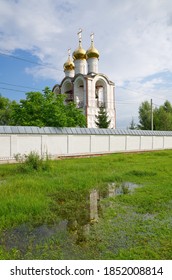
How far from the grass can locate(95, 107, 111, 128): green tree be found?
22.1 meters

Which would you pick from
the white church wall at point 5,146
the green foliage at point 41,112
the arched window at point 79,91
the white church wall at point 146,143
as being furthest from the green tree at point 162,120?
the white church wall at point 5,146

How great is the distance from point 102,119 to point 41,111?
44.2 ft

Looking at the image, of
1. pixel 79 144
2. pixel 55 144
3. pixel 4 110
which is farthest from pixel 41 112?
pixel 4 110

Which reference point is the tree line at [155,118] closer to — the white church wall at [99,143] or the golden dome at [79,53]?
the golden dome at [79,53]

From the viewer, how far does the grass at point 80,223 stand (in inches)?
119

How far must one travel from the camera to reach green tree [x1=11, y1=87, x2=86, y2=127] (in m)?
15.8

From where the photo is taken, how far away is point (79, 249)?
307cm

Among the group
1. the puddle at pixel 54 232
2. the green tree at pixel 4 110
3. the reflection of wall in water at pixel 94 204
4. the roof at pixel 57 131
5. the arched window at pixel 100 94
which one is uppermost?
the arched window at pixel 100 94

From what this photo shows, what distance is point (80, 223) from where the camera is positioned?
4047mm

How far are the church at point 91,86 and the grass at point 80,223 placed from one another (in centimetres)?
2430

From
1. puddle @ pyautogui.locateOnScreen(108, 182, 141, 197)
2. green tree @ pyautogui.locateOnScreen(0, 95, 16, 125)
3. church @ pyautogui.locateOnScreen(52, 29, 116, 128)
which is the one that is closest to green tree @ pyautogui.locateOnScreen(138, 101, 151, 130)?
church @ pyautogui.locateOnScreen(52, 29, 116, 128)

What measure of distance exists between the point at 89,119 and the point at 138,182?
23019mm

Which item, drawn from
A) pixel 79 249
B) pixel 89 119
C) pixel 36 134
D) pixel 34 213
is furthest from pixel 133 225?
pixel 89 119
